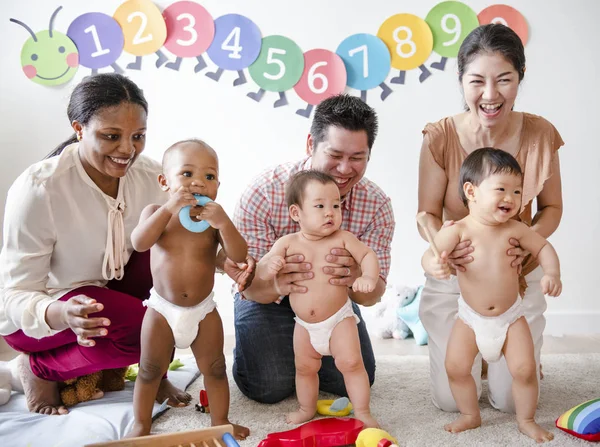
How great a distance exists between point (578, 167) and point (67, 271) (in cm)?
243

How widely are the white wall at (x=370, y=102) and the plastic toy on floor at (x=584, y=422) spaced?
1497 millimetres

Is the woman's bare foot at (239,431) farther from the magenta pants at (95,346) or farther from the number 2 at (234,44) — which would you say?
the number 2 at (234,44)

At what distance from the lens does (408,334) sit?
311 cm

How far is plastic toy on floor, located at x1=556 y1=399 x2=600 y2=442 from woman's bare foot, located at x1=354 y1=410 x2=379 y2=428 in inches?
20.4

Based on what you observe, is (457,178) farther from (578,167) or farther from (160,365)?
(578,167)

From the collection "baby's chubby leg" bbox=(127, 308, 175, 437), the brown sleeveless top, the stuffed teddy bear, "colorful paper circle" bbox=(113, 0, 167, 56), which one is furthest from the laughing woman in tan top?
"colorful paper circle" bbox=(113, 0, 167, 56)

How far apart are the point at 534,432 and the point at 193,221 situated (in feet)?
3.58

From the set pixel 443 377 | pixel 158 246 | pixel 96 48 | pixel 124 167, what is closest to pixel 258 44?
pixel 96 48

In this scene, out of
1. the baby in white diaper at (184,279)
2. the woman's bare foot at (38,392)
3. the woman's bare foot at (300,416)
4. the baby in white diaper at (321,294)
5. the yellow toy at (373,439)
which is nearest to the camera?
the yellow toy at (373,439)

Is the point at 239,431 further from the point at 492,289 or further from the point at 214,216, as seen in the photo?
the point at 492,289

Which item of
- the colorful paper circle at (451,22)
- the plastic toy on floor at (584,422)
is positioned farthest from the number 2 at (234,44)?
the plastic toy on floor at (584,422)

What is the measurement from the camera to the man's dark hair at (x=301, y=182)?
182cm

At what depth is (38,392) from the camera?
2041 millimetres

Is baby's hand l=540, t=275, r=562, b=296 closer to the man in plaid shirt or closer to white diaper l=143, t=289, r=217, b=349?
the man in plaid shirt
